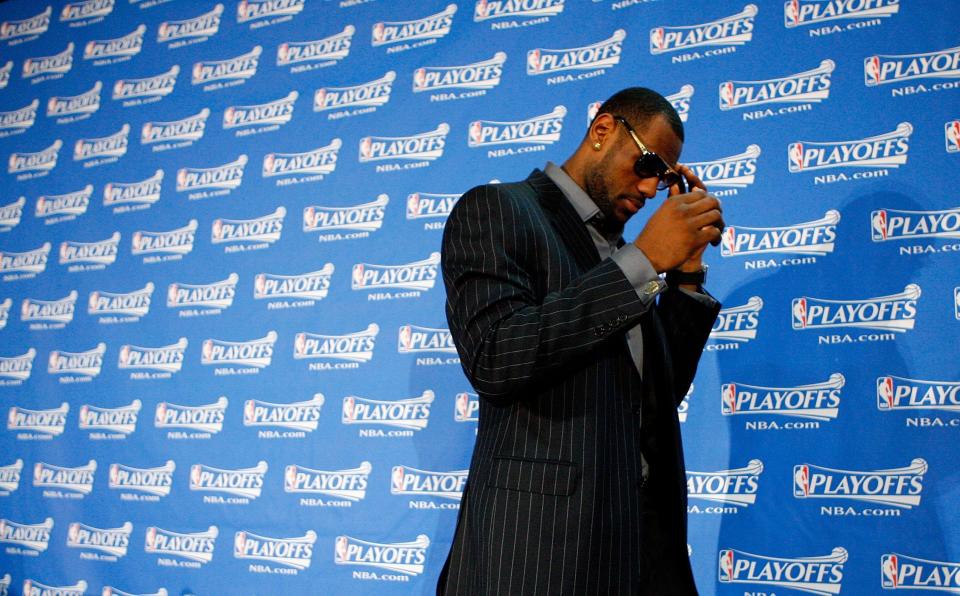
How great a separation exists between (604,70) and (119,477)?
99.4 inches

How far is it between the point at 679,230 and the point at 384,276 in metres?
1.92

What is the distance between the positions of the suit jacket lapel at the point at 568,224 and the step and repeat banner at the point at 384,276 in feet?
3.92

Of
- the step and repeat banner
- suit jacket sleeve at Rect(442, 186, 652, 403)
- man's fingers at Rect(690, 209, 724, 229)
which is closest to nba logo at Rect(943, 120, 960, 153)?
the step and repeat banner

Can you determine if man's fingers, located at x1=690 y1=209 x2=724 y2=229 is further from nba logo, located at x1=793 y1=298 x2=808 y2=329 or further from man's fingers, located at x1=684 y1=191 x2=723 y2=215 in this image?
nba logo, located at x1=793 y1=298 x2=808 y2=329

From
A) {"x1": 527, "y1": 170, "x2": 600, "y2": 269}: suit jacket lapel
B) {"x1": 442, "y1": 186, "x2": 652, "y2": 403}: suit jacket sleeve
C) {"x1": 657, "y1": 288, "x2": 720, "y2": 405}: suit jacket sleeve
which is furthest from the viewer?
{"x1": 657, "y1": 288, "x2": 720, "y2": 405}: suit jacket sleeve

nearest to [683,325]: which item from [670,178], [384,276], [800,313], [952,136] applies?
[670,178]

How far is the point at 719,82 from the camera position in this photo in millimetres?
2877

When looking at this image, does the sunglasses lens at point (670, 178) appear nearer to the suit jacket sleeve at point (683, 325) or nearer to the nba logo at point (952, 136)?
the suit jacket sleeve at point (683, 325)

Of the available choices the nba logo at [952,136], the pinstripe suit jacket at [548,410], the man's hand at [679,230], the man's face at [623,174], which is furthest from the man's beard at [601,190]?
the nba logo at [952,136]

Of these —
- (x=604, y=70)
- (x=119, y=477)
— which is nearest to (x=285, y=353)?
(x=119, y=477)

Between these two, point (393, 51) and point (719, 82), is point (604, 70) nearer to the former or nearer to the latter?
point (719, 82)

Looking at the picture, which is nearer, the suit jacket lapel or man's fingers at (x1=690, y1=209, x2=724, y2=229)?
man's fingers at (x1=690, y1=209, x2=724, y2=229)

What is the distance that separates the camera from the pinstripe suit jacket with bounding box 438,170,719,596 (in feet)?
4.50

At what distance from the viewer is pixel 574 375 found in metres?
1.47
